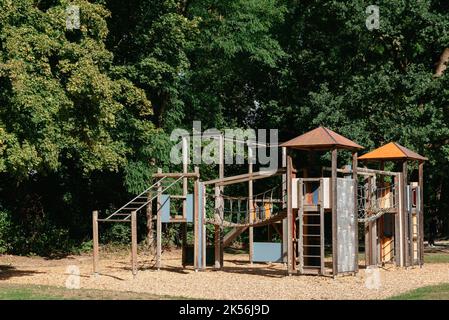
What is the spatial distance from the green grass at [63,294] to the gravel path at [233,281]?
792 mm

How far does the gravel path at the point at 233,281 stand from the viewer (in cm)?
1743

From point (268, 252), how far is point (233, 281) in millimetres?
5970

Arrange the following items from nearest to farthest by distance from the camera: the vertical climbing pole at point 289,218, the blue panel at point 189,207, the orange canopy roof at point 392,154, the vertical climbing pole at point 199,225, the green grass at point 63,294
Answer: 1. the green grass at point 63,294
2. the vertical climbing pole at point 289,218
3. the vertical climbing pole at point 199,225
4. the blue panel at point 189,207
5. the orange canopy roof at point 392,154

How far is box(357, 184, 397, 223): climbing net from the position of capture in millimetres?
23719

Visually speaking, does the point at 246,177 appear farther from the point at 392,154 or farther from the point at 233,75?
the point at 233,75

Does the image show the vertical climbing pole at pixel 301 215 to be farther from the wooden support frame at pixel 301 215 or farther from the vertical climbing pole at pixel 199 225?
the vertical climbing pole at pixel 199 225

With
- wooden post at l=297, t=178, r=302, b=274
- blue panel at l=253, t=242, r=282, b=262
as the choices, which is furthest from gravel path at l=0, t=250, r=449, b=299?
wooden post at l=297, t=178, r=302, b=274

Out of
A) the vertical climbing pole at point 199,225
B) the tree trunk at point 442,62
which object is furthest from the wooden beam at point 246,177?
the tree trunk at point 442,62

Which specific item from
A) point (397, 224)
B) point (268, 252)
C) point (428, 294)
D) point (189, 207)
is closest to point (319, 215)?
point (397, 224)

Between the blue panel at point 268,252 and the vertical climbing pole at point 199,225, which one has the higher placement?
the vertical climbing pole at point 199,225

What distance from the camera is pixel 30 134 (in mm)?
19859

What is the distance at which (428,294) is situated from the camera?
16.6 meters

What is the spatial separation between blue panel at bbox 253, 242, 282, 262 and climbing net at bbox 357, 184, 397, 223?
3.20 meters

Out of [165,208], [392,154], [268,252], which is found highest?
[392,154]
